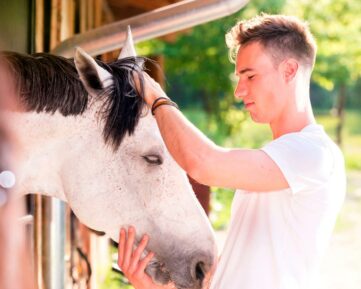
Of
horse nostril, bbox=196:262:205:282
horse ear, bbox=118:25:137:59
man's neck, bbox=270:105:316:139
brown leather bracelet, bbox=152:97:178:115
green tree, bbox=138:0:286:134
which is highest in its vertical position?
green tree, bbox=138:0:286:134

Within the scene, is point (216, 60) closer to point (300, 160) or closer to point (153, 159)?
point (153, 159)

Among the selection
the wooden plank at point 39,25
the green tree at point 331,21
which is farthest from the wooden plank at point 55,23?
the green tree at point 331,21

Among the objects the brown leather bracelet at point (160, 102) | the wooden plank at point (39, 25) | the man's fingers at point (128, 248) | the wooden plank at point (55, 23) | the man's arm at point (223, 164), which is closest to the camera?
the man's arm at point (223, 164)

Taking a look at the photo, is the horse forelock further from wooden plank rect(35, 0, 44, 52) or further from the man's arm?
wooden plank rect(35, 0, 44, 52)

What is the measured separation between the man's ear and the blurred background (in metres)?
0.35

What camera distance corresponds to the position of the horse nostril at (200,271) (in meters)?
1.76

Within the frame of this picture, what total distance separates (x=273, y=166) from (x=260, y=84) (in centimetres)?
25

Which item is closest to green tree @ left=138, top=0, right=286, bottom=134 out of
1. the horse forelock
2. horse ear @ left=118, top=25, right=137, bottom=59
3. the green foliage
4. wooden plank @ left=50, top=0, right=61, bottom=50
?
the green foliage

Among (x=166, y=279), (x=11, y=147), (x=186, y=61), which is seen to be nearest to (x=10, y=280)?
(x=11, y=147)

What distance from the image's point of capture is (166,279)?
1.78 m

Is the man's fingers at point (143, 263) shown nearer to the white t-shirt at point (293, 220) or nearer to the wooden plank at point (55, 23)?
the white t-shirt at point (293, 220)

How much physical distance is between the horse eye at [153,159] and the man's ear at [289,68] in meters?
0.44

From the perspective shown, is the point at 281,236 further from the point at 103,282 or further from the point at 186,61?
the point at 186,61

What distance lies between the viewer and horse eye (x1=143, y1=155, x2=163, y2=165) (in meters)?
1.71
